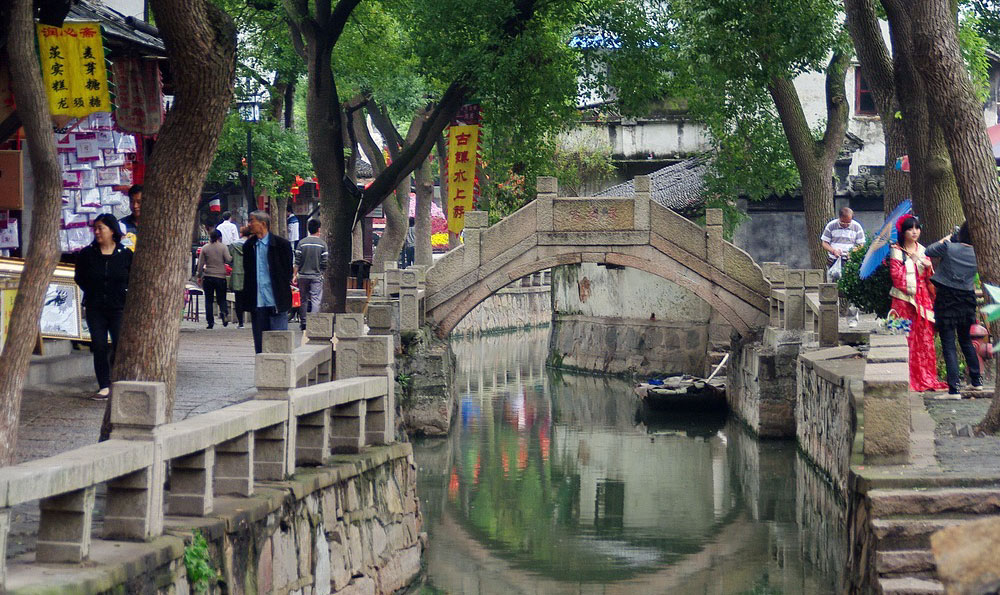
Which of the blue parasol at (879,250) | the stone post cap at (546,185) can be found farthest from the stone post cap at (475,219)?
the blue parasol at (879,250)

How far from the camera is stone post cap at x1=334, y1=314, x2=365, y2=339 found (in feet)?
35.3

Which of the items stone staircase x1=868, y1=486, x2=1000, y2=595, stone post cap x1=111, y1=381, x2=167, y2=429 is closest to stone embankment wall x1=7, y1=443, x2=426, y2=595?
stone post cap x1=111, y1=381, x2=167, y2=429

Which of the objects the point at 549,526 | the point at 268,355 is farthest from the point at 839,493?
the point at 268,355

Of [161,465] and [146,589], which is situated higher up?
[161,465]

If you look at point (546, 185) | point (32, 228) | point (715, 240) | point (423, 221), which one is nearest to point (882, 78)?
point (715, 240)

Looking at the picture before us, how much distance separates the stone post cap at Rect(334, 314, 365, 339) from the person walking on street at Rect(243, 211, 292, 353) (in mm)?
1626

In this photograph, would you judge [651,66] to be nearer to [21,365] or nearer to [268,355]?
[268,355]

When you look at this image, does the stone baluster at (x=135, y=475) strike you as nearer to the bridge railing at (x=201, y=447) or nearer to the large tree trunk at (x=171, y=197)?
the bridge railing at (x=201, y=447)

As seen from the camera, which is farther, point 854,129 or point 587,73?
point 854,129

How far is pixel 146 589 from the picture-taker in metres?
6.21

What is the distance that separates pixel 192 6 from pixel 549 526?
27.9 ft

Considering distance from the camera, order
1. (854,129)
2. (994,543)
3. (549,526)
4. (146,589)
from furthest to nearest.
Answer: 1. (854,129)
2. (549,526)
3. (146,589)
4. (994,543)

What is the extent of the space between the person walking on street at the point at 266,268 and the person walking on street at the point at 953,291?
5.82 metres

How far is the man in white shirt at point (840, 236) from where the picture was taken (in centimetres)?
1894
